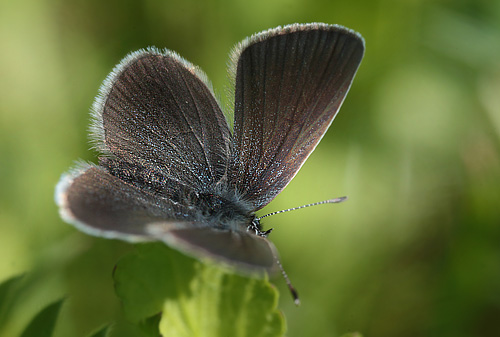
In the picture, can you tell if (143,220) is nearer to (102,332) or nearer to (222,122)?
(102,332)

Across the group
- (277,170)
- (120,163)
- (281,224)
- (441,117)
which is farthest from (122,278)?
(441,117)

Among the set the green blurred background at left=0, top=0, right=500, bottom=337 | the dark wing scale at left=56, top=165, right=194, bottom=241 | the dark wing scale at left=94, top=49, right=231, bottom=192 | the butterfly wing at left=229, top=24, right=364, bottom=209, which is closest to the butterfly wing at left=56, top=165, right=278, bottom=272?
the dark wing scale at left=56, top=165, right=194, bottom=241

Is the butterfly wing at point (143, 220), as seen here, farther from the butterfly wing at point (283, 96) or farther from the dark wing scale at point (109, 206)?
the butterfly wing at point (283, 96)

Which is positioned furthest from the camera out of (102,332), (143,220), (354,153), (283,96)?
(354,153)

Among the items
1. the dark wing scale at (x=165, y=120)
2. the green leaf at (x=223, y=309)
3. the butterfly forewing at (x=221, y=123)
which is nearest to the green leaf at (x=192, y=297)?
the green leaf at (x=223, y=309)

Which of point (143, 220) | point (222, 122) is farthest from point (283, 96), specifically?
point (143, 220)

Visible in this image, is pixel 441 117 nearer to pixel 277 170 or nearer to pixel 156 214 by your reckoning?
pixel 277 170
